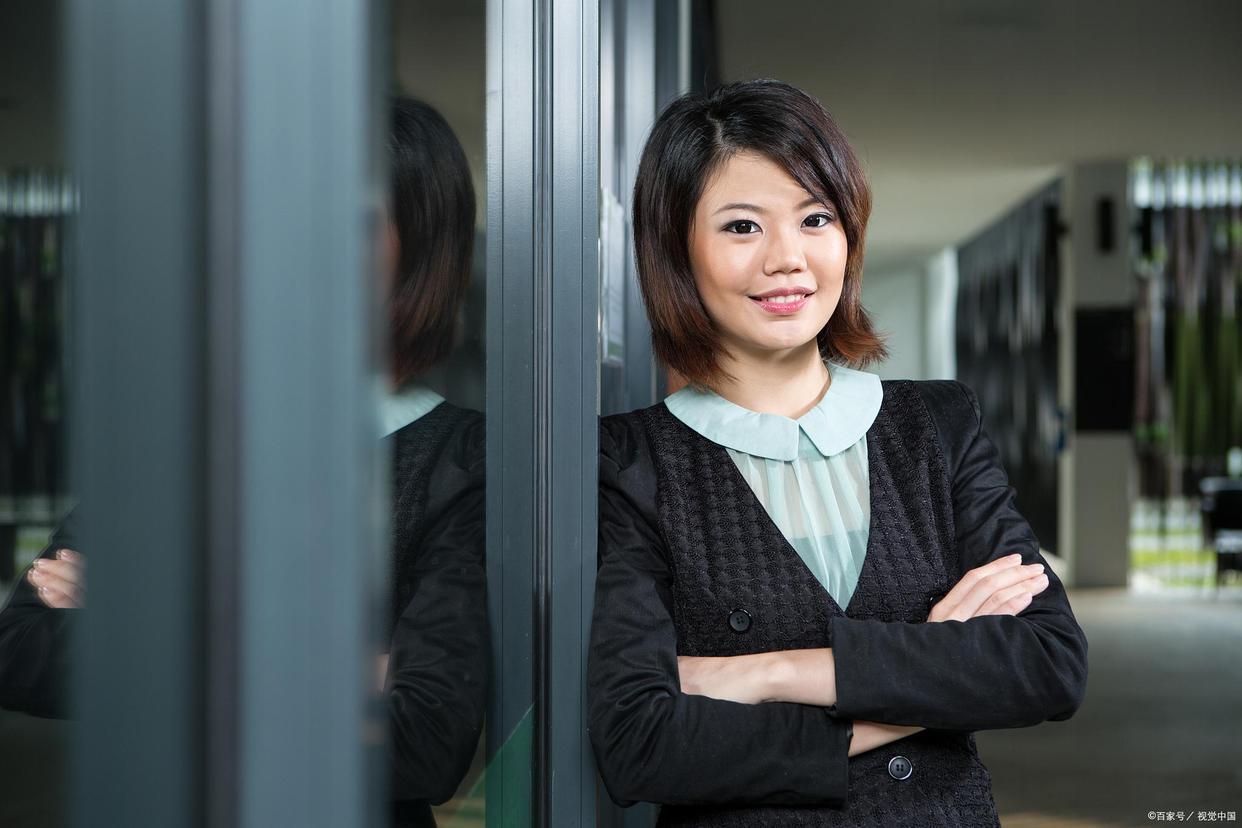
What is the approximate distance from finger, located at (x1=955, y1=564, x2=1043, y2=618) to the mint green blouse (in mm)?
114

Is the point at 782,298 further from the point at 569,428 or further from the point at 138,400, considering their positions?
the point at 138,400

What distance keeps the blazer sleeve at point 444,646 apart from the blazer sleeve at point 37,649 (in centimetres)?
20

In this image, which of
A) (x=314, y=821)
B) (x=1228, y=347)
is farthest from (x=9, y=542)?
(x=1228, y=347)

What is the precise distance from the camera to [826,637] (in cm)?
120

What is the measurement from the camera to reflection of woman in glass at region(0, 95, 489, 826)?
356 millimetres

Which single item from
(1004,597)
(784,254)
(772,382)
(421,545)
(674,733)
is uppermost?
(784,254)

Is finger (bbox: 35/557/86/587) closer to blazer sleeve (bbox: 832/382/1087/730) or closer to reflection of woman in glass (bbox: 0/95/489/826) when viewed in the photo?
reflection of woman in glass (bbox: 0/95/489/826)

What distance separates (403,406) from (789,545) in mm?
715

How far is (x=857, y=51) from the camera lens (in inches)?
255

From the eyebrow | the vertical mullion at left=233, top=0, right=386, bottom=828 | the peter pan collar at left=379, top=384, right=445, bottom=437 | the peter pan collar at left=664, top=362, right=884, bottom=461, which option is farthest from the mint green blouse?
the vertical mullion at left=233, top=0, right=386, bottom=828

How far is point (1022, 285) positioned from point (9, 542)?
11.9 meters

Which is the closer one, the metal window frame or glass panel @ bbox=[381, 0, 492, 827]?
glass panel @ bbox=[381, 0, 492, 827]

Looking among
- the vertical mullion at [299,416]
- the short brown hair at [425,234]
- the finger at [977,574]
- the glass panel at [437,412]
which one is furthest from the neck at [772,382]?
the vertical mullion at [299,416]

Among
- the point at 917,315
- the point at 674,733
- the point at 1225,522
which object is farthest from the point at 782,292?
the point at 917,315
